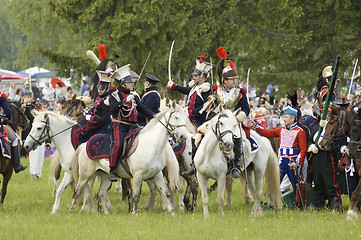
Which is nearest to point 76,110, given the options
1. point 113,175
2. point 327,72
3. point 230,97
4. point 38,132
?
point 38,132

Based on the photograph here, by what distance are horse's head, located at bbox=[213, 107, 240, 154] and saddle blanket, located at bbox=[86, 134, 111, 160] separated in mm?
2258

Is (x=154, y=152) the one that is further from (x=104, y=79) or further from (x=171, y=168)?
(x=104, y=79)

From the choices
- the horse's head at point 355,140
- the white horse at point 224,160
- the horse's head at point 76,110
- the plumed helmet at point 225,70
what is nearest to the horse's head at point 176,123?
the white horse at point 224,160

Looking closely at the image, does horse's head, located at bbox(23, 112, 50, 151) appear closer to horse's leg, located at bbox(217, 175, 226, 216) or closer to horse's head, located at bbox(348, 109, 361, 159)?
horse's leg, located at bbox(217, 175, 226, 216)

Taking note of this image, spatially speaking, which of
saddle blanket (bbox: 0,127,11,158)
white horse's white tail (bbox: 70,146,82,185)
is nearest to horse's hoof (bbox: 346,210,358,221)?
white horse's white tail (bbox: 70,146,82,185)

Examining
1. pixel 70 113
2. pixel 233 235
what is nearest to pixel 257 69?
pixel 70 113

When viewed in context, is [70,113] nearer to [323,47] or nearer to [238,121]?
[238,121]

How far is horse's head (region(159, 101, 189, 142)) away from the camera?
461 inches

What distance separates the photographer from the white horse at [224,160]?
36.9 ft

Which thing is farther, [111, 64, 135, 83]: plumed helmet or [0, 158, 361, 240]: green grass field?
[111, 64, 135, 83]: plumed helmet

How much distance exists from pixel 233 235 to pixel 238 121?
2.51 meters

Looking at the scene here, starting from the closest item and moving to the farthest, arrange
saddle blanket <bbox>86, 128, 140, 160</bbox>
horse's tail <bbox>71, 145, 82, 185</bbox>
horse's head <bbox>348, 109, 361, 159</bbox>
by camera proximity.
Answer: horse's head <bbox>348, 109, 361, 159</bbox>
saddle blanket <bbox>86, 128, 140, 160</bbox>
horse's tail <bbox>71, 145, 82, 185</bbox>

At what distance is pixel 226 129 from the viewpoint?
1118 cm

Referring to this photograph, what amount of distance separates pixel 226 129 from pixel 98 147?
9.06ft
